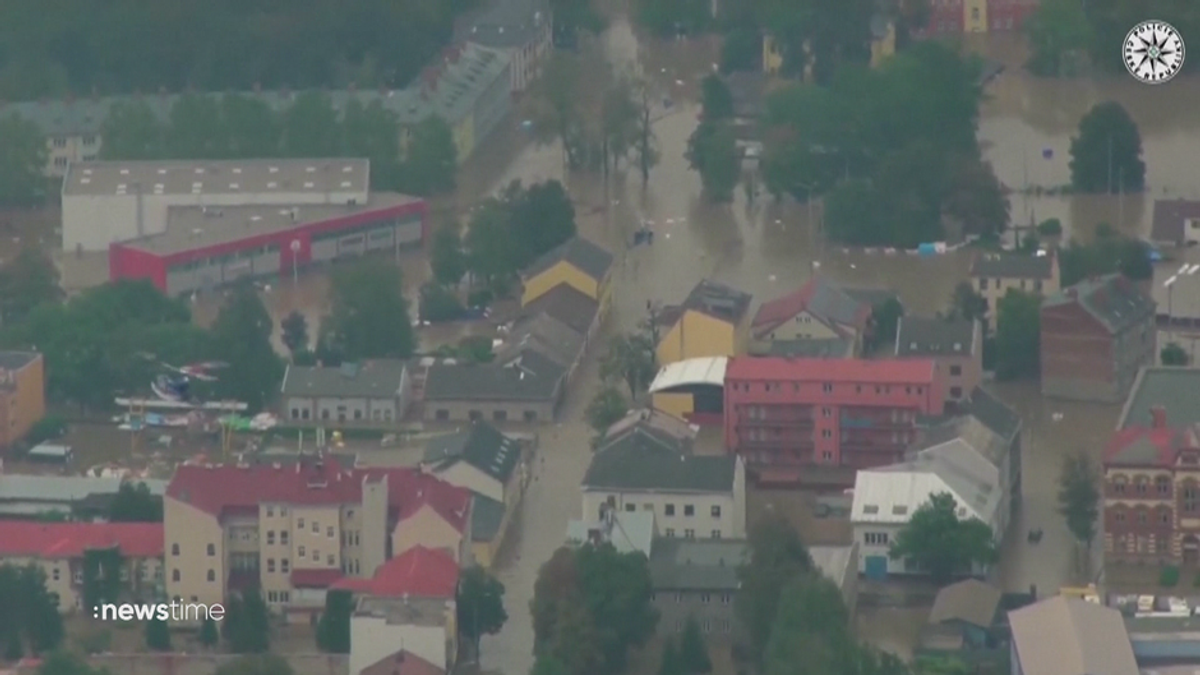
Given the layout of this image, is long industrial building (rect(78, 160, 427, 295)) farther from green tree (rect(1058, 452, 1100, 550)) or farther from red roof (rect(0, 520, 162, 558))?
green tree (rect(1058, 452, 1100, 550))

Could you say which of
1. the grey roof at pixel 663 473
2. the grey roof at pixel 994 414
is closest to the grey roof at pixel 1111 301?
the grey roof at pixel 994 414

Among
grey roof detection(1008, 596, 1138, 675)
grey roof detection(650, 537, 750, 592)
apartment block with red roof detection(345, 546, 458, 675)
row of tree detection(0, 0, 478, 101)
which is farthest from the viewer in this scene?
row of tree detection(0, 0, 478, 101)

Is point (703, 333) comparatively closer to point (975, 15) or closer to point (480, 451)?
point (480, 451)

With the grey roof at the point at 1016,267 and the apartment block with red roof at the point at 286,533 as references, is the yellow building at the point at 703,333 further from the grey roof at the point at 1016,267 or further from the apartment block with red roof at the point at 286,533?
the apartment block with red roof at the point at 286,533

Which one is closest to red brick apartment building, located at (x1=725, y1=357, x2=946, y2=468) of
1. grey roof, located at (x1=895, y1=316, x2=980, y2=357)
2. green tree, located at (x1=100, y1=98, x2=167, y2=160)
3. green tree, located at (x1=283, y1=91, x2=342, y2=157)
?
grey roof, located at (x1=895, y1=316, x2=980, y2=357)

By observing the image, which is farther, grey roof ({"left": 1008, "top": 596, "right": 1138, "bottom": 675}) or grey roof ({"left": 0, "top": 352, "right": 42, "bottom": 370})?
grey roof ({"left": 0, "top": 352, "right": 42, "bottom": 370})

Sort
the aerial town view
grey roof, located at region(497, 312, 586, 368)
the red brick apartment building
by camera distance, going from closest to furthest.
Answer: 1. the aerial town view
2. the red brick apartment building
3. grey roof, located at region(497, 312, 586, 368)
